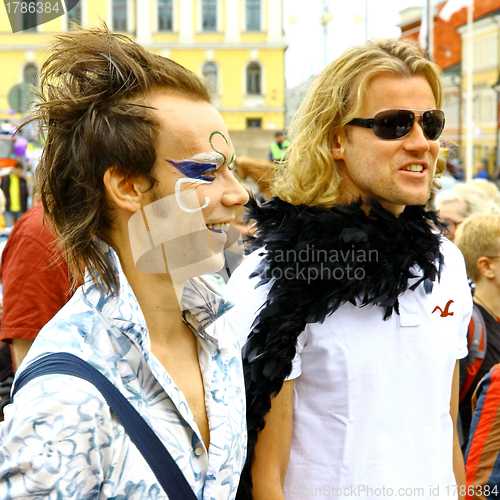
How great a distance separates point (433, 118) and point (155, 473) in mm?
1419

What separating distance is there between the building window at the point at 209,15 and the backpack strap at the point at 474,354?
37.5 meters

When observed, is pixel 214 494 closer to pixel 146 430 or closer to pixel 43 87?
pixel 146 430

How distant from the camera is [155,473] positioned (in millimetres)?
1180

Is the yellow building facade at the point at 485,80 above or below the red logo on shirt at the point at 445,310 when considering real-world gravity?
above

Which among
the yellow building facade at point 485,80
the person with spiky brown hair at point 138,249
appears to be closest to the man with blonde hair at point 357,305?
the person with spiky brown hair at point 138,249

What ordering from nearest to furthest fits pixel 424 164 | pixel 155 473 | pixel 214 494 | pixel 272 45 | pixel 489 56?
pixel 155 473, pixel 214 494, pixel 424 164, pixel 272 45, pixel 489 56

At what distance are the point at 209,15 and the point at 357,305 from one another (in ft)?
127

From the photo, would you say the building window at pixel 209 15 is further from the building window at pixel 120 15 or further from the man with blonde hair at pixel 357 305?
the man with blonde hair at pixel 357 305

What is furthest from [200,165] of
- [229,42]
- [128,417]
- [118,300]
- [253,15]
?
[253,15]

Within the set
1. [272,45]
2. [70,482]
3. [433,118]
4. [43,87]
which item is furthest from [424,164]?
[272,45]

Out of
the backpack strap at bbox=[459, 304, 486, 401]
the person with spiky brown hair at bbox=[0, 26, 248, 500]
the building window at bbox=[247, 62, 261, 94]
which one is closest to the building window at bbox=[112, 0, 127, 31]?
the building window at bbox=[247, 62, 261, 94]

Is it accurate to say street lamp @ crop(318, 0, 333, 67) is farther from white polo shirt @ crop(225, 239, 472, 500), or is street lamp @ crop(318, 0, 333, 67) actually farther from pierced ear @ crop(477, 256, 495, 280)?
white polo shirt @ crop(225, 239, 472, 500)

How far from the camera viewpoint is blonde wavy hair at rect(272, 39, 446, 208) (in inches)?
79.5

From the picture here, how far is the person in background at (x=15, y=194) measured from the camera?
38.3ft
